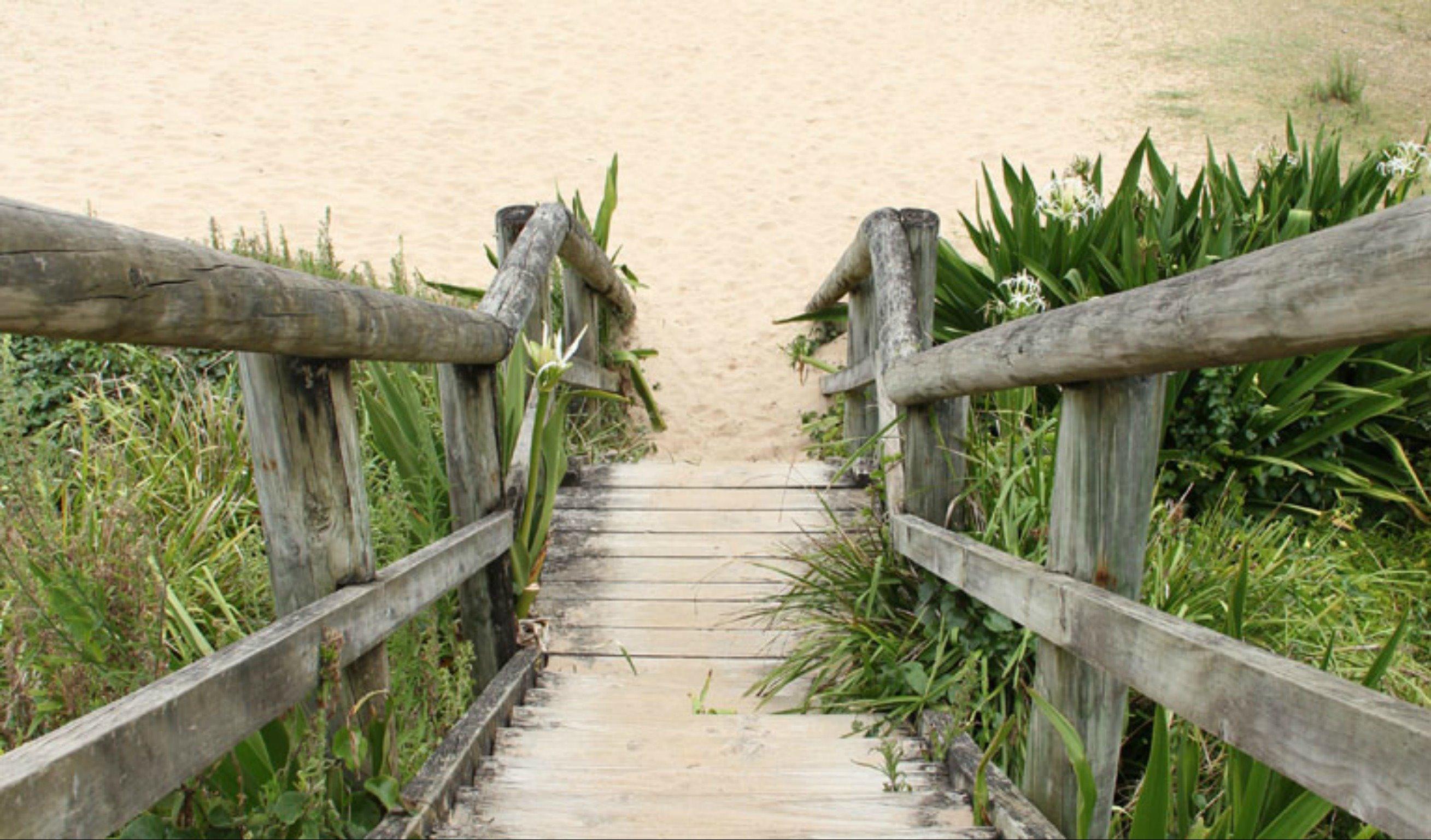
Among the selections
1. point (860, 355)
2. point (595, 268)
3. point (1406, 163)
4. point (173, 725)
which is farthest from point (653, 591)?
point (1406, 163)

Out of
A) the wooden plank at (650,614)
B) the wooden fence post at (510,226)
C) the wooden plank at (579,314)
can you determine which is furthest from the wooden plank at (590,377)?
the wooden plank at (650,614)

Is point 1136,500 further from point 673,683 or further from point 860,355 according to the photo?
point 860,355

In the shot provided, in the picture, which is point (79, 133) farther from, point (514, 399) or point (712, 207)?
point (514, 399)

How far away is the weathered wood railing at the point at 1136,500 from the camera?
99 cm

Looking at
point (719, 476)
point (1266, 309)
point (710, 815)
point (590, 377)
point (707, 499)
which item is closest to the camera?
point (1266, 309)

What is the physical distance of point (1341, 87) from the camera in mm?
11180

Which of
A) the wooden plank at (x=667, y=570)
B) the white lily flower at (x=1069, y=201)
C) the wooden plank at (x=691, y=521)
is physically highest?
the white lily flower at (x=1069, y=201)

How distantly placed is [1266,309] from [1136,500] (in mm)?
689

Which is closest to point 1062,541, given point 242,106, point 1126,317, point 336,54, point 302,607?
point 1126,317

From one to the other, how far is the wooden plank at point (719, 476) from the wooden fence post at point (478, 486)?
113 cm

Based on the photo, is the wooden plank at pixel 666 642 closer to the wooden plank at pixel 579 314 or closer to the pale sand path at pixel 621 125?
the wooden plank at pixel 579 314

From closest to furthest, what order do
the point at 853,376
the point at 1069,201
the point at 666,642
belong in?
the point at 666,642
the point at 1069,201
the point at 853,376

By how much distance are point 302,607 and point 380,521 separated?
3.77ft

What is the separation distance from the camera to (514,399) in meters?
3.11
